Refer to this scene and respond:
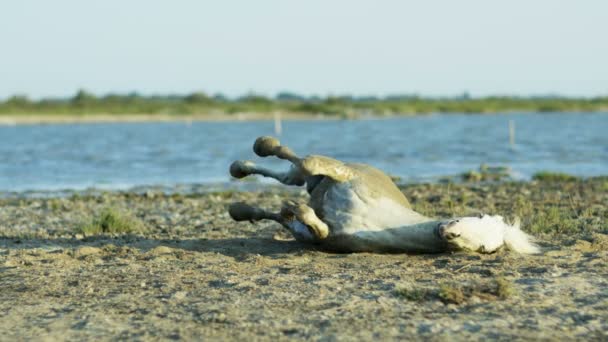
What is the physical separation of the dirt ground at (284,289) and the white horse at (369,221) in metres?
0.13

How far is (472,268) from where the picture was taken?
795cm

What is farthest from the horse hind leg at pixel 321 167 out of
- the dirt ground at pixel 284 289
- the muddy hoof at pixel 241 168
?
the dirt ground at pixel 284 289

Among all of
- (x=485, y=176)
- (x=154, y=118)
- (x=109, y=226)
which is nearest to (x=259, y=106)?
(x=154, y=118)

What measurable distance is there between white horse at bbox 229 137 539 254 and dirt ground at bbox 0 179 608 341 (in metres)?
0.13

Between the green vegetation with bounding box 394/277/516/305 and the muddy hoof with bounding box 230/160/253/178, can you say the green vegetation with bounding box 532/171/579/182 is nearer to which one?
the muddy hoof with bounding box 230/160/253/178

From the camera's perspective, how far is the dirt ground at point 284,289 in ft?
20.3

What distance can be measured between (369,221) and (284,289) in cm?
149

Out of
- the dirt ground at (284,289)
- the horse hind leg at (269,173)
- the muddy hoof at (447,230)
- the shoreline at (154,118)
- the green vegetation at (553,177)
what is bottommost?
the shoreline at (154,118)

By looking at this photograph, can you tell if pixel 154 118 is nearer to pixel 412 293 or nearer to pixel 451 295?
pixel 412 293

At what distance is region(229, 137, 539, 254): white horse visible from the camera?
840cm

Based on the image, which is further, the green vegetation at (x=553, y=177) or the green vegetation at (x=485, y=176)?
the green vegetation at (x=485, y=176)

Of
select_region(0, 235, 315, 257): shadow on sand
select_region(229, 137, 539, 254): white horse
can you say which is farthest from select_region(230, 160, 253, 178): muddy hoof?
select_region(229, 137, 539, 254): white horse

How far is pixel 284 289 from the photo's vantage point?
7.37 meters

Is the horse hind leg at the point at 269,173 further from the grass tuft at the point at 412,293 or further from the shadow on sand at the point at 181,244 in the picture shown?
the grass tuft at the point at 412,293
